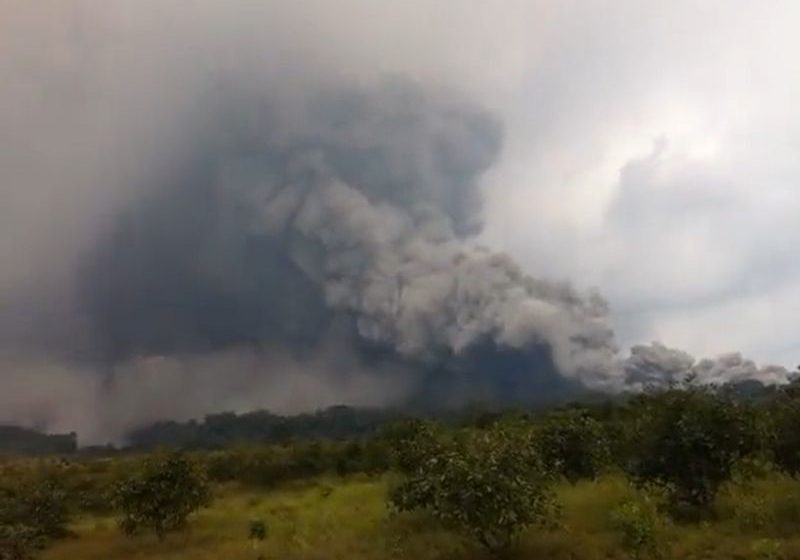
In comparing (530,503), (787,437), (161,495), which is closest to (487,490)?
(530,503)

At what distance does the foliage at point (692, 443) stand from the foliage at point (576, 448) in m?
9.37

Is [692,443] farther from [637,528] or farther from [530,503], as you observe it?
[530,503]

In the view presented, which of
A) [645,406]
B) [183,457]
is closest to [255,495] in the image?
[183,457]

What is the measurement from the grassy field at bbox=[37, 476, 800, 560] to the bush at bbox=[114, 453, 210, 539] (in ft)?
2.98

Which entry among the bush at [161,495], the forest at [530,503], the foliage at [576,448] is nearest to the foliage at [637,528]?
the forest at [530,503]

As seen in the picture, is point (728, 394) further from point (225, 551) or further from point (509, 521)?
point (225, 551)

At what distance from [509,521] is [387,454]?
119 feet

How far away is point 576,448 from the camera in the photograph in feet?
132

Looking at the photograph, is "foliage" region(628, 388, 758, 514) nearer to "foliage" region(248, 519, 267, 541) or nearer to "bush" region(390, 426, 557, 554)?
"bush" region(390, 426, 557, 554)

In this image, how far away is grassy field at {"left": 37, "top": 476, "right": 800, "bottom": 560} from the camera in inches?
1013

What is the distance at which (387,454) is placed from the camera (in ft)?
198

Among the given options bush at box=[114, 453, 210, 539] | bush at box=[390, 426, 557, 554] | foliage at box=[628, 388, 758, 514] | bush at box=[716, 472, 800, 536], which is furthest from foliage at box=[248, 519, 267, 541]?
bush at box=[716, 472, 800, 536]

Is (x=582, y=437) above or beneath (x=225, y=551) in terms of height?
above

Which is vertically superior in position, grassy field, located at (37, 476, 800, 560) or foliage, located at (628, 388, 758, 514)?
foliage, located at (628, 388, 758, 514)
